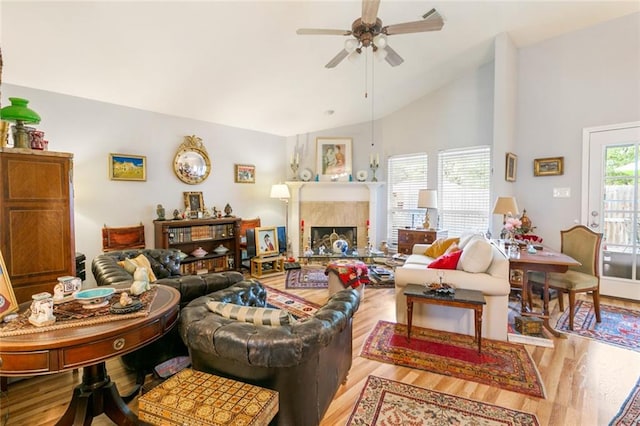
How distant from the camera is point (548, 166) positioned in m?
4.54

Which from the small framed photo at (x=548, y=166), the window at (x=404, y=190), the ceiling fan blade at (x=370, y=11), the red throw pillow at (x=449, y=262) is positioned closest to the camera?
the ceiling fan blade at (x=370, y=11)

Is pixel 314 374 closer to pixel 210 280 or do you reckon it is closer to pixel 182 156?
pixel 210 280

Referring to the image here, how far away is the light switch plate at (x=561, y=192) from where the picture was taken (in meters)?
4.42

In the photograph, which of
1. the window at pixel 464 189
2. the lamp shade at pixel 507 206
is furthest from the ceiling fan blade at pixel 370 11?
the window at pixel 464 189

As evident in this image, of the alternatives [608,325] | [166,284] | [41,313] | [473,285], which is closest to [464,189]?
[608,325]

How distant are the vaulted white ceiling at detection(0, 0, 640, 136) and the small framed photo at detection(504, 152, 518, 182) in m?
1.73

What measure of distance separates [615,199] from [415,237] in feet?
9.21

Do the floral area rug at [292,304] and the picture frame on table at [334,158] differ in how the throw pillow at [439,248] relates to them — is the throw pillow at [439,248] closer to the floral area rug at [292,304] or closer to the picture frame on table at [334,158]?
the floral area rug at [292,304]

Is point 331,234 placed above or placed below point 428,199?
below

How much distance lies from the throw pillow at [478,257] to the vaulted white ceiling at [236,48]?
2969 mm

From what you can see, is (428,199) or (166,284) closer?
(166,284)

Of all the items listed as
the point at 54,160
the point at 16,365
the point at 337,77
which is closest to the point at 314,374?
the point at 16,365

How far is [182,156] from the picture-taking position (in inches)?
202

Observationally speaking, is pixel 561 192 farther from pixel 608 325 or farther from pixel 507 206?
pixel 608 325
